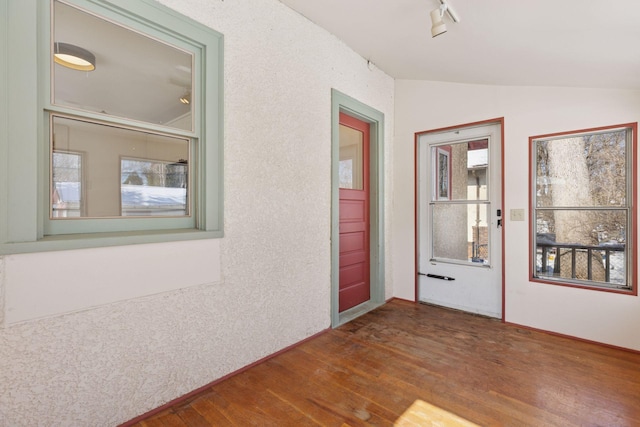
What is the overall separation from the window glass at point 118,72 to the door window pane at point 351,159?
1.75 meters

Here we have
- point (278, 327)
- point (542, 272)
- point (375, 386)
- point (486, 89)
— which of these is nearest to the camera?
point (375, 386)

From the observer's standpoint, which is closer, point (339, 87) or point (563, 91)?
point (563, 91)

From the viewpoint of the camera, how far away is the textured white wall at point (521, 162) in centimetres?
253

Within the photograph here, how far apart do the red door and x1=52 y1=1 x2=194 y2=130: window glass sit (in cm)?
178

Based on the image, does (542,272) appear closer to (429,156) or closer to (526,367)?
(526,367)

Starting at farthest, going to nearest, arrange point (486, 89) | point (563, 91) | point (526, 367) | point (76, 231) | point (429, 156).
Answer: point (429, 156) < point (486, 89) < point (563, 91) < point (526, 367) < point (76, 231)

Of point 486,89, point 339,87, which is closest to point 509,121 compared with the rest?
point 486,89

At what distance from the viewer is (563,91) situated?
274 cm

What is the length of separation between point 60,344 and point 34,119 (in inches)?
42.1

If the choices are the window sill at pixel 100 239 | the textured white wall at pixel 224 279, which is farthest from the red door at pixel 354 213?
the window sill at pixel 100 239

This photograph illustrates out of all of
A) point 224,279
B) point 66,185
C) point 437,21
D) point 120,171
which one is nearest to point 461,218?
point 437,21

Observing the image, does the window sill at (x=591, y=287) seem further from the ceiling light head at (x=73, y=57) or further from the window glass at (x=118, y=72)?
the ceiling light head at (x=73, y=57)

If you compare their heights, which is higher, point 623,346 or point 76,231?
point 76,231

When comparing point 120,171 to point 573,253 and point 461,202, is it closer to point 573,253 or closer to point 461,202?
point 461,202
